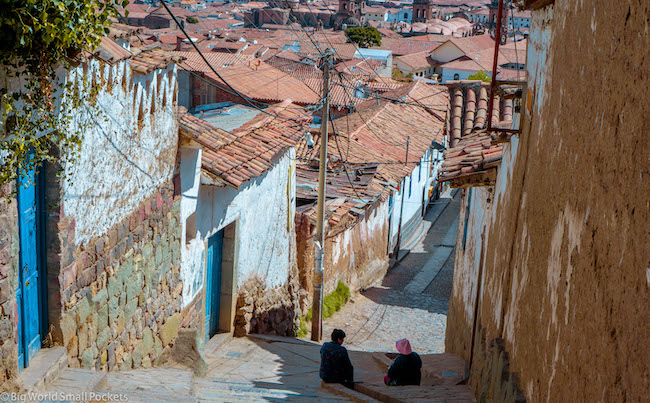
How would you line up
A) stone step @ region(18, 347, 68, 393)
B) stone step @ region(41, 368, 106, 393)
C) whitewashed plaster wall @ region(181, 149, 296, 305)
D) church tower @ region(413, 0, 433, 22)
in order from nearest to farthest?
stone step @ region(18, 347, 68, 393) → stone step @ region(41, 368, 106, 393) → whitewashed plaster wall @ region(181, 149, 296, 305) → church tower @ region(413, 0, 433, 22)

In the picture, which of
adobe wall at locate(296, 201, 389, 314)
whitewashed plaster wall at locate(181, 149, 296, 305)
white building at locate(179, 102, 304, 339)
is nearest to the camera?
white building at locate(179, 102, 304, 339)

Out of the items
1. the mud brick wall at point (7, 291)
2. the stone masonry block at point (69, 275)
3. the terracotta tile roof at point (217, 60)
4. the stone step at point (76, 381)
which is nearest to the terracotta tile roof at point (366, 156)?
the stone masonry block at point (69, 275)

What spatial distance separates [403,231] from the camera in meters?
25.0

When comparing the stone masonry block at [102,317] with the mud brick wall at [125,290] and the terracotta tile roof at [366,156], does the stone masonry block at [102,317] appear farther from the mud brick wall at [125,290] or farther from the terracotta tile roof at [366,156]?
the terracotta tile roof at [366,156]

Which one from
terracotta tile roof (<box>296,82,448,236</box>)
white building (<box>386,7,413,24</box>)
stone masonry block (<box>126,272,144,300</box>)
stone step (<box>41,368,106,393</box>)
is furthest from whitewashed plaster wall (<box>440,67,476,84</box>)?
white building (<box>386,7,413,24</box>)

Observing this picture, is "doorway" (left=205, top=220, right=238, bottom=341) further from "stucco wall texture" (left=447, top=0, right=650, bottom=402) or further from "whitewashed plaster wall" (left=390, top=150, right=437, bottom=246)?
"whitewashed plaster wall" (left=390, top=150, right=437, bottom=246)

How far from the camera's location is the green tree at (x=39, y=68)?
4301mm

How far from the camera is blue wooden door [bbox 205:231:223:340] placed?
9.97m

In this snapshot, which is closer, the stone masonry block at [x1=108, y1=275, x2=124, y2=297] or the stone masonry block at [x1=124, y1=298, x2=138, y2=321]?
the stone masonry block at [x1=108, y1=275, x2=124, y2=297]

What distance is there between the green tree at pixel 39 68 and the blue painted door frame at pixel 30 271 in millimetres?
244

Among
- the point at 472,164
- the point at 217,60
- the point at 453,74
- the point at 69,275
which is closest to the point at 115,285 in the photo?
the point at 69,275

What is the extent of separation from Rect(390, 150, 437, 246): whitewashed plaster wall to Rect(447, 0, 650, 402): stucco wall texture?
1619cm

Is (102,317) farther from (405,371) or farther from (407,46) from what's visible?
(407,46)

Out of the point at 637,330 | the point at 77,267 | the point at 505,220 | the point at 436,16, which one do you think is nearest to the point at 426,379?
the point at 505,220
